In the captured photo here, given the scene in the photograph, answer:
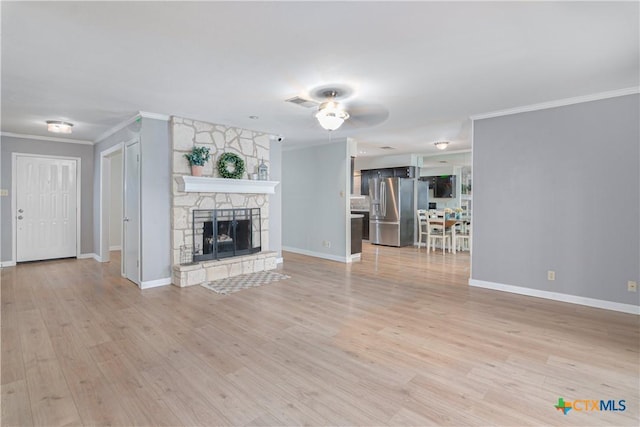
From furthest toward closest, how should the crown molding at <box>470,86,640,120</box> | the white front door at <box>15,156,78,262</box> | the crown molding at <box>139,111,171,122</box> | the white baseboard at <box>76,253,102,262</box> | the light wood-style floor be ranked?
the white baseboard at <box>76,253,102,262</box>
the white front door at <box>15,156,78,262</box>
the crown molding at <box>139,111,171,122</box>
the crown molding at <box>470,86,640,120</box>
the light wood-style floor

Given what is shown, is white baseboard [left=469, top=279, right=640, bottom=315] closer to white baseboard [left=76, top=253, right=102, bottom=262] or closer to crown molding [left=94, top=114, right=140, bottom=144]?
crown molding [left=94, top=114, right=140, bottom=144]

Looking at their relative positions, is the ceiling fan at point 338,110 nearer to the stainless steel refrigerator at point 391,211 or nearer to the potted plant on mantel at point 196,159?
the potted plant on mantel at point 196,159

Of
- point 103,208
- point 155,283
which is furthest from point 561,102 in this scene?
point 103,208

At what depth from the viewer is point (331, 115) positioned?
135 inches

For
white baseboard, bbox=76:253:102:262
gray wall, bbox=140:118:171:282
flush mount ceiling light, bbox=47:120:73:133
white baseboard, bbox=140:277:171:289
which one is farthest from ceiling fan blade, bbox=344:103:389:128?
white baseboard, bbox=76:253:102:262

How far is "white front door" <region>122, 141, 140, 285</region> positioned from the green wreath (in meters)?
1.20

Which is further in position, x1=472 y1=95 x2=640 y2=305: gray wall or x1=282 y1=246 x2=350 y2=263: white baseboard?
x1=282 y1=246 x2=350 y2=263: white baseboard

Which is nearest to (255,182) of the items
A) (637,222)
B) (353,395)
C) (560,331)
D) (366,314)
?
(366,314)

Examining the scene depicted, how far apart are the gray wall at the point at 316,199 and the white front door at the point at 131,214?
11.9 ft

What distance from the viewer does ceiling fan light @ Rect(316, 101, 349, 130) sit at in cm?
344

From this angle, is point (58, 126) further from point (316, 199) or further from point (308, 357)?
point (308, 357)

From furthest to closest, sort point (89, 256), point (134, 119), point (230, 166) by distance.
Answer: point (89, 256) < point (230, 166) < point (134, 119)

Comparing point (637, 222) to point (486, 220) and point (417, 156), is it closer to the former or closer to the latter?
point (486, 220)

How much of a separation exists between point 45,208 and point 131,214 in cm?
296
